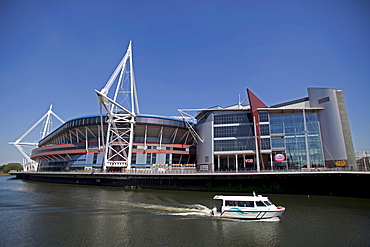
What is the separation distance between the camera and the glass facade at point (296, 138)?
56.6m

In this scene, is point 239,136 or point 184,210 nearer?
point 184,210

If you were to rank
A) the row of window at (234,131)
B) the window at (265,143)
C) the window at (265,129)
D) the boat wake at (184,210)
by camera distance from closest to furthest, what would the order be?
1. the boat wake at (184,210)
2. the window at (265,143)
3. the window at (265,129)
4. the row of window at (234,131)

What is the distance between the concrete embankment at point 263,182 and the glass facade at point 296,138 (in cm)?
1311

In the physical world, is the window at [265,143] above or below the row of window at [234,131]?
below

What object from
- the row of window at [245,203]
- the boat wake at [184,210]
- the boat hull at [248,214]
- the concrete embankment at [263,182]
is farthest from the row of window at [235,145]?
the boat hull at [248,214]

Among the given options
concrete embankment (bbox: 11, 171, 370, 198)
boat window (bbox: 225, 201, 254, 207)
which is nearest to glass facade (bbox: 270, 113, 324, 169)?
concrete embankment (bbox: 11, 171, 370, 198)

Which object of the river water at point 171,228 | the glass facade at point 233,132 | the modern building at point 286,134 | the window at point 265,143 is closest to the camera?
the river water at point 171,228

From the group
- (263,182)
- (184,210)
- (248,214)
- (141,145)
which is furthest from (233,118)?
(248,214)

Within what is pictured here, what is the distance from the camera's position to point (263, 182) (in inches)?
1848

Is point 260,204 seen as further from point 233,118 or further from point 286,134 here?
point 233,118

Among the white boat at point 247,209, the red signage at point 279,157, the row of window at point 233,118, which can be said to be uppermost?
the row of window at point 233,118

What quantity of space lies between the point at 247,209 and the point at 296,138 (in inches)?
1626

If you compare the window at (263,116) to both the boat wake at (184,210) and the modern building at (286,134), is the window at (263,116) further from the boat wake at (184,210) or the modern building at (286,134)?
the boat wake at (184,210)

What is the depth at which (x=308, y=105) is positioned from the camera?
63750 mm
